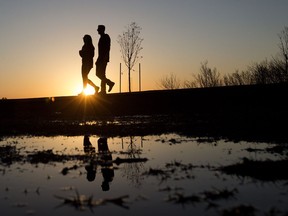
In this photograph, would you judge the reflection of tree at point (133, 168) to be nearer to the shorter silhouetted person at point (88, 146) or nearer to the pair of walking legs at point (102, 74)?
the shorter silhouetted person at point (88, 146)

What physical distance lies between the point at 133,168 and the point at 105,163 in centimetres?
52

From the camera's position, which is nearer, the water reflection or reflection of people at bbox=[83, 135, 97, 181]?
the water reflection

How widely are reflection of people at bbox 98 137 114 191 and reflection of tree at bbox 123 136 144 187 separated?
17cm

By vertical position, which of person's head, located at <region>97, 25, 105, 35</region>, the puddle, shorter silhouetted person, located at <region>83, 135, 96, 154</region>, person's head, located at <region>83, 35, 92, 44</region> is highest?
person's head, located at <region>97, 25, 105, 35</region>

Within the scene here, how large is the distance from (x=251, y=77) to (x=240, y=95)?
53391 mm

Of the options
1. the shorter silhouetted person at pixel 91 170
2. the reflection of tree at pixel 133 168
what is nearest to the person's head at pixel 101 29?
the reflection of tree at pixel 133 168

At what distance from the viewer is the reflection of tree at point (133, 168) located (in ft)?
12.7

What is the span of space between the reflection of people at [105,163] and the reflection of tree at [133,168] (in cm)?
17

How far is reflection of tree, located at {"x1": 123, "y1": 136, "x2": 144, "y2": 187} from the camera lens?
12.7 ft

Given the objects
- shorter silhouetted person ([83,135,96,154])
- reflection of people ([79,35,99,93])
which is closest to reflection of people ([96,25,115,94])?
reflection of people ([79,35,99,93])

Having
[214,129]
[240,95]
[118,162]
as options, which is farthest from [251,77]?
[118,162]

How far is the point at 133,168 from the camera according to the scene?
4.50 meters

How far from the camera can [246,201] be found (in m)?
2.94

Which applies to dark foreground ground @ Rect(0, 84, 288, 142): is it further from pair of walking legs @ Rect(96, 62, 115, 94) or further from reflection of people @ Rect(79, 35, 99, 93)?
reflection of people @ Rect(79, 35, 99, 93)
